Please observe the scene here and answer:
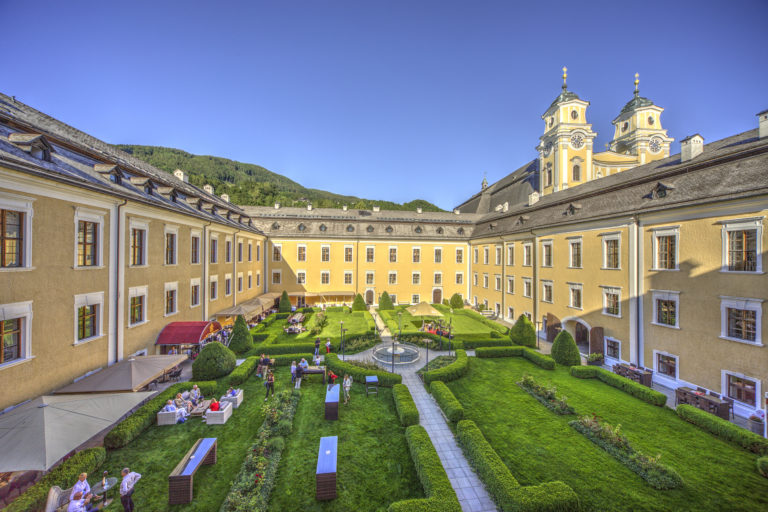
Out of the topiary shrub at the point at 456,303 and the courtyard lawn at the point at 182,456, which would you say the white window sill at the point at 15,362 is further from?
the topiary shrub at the point at 456,303

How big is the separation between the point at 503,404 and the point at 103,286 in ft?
62.5

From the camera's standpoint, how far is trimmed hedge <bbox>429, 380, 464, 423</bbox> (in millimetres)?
12172

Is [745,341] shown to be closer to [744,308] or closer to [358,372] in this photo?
[744,308]

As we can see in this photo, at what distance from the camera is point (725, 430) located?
442 inches

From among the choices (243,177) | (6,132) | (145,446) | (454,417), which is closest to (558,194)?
(454,417)

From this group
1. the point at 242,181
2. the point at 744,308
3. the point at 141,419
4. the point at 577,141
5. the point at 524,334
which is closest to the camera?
the point at 141,419

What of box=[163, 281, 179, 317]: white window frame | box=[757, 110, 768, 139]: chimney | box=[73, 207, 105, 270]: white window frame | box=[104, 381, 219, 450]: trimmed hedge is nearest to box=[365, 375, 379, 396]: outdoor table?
box=[104, 381, 219, 450]: trimmed hedge

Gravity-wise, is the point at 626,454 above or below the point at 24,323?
below

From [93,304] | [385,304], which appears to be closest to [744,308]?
[385,304]

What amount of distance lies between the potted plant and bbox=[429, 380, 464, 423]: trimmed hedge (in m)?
11.3

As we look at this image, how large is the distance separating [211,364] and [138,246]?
7385 millimetres

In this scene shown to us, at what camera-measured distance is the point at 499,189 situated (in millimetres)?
52188

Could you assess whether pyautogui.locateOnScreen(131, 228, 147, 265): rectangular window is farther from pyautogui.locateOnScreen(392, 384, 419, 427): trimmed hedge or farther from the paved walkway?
the paved walkway

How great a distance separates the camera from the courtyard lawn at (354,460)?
27.5 ft
